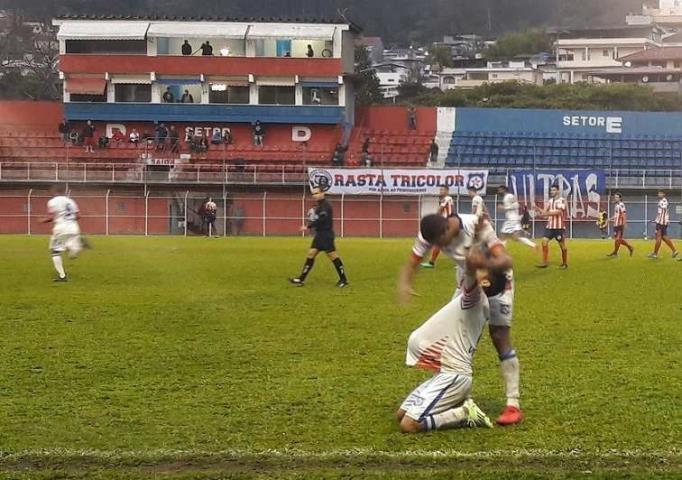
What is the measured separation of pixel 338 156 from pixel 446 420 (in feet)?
142

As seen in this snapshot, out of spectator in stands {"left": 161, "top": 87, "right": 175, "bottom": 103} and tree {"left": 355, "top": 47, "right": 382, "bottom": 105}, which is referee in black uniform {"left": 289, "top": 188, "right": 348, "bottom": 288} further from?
tree {"left": 355, "top": 47, "right": 382, "bottom": 105}

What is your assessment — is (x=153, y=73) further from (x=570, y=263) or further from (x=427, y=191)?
(x=570, y=263)

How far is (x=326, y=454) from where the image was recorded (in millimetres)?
6195

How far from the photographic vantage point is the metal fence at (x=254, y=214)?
146ft

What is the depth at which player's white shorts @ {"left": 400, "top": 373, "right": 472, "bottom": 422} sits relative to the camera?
682 centimetres

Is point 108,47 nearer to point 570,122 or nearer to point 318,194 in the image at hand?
point 570,122

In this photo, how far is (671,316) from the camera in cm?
1316

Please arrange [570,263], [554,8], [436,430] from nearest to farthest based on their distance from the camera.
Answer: [436,430]
[570,263]
[554,8]

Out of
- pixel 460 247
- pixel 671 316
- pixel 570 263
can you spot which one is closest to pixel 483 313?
pixel 460 247

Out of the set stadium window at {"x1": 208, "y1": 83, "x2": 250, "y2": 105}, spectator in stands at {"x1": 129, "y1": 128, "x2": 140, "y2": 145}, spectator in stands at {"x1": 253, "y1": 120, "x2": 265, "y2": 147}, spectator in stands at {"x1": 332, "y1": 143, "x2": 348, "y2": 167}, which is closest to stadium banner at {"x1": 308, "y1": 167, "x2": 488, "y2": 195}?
spectator in stands at {"x1": 332, "y1": 143, "x2": 348, "y2": 167}

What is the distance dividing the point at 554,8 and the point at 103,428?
628 feet

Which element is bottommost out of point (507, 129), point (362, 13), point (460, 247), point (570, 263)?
point (570, 263)

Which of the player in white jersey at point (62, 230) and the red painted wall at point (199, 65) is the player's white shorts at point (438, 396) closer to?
the player in white jersey at point (62, 230)

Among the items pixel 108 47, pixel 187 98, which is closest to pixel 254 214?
pixel 187 98
